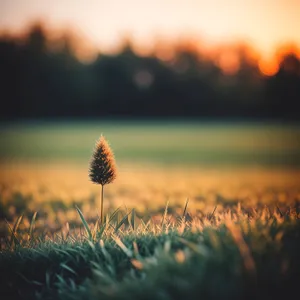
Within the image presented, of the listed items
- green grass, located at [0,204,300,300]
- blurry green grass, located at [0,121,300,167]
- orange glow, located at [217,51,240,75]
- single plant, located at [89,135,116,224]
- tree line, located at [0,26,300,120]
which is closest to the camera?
green grass, located at [0,204,300,300]

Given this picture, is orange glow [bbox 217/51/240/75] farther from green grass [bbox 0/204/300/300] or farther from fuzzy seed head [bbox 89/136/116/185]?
green grass [bbox 0/204/300/300]

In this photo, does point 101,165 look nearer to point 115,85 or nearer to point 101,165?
point 101,165

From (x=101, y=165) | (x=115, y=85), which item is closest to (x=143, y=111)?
(x=115, y=85)

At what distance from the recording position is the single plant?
11.7 feet

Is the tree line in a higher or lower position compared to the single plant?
higher

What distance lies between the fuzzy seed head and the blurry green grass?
1555 cm

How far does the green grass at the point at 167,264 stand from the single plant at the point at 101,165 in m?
0.49

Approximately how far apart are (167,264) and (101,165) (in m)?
1.52

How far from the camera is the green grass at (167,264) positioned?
6.75 feet

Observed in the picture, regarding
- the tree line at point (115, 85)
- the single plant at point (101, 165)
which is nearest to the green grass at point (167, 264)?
the single plant at point (101, 165)

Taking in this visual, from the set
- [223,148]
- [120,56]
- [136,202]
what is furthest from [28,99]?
[136,202]

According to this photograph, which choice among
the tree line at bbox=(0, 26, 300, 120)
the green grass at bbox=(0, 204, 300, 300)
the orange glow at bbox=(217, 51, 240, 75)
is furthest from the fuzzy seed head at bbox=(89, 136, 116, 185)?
the orange glow at bbox=(217, 51, 240, 75)

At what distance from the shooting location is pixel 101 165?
358 centimetres

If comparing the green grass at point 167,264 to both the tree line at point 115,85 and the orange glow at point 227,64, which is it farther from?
the orange glow at point 227,64
